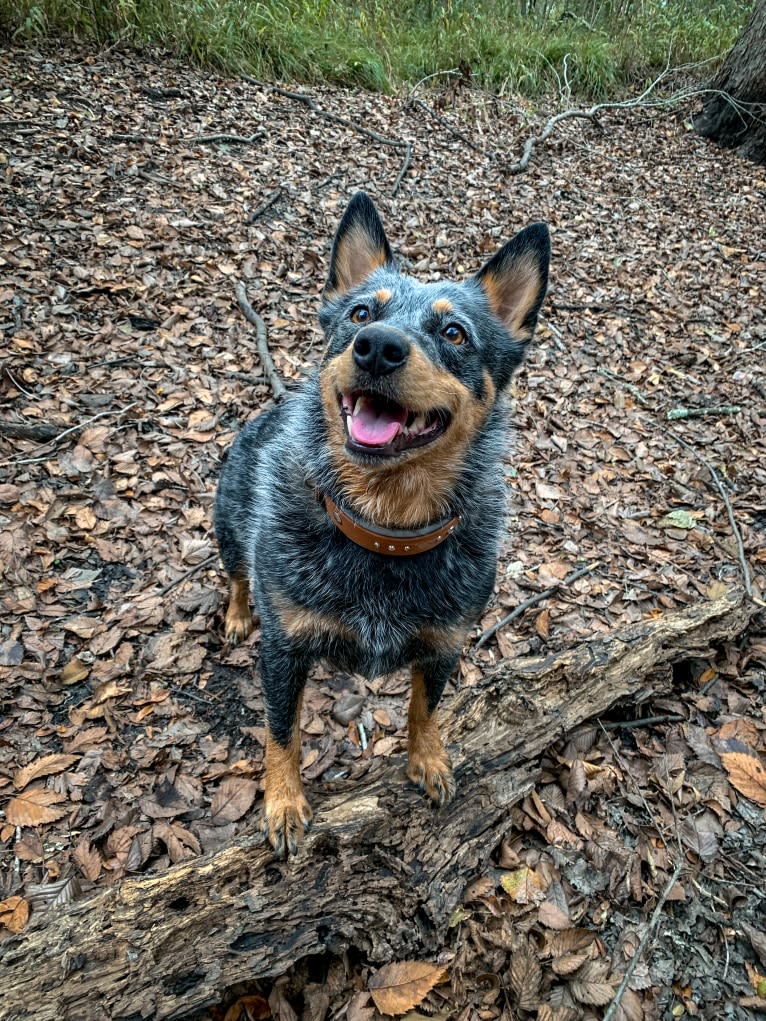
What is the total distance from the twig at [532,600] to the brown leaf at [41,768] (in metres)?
2.32

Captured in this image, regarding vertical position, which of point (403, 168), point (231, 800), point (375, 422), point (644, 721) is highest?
point (375, 422)

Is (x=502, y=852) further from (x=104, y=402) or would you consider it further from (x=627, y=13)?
(x=627, y=13)

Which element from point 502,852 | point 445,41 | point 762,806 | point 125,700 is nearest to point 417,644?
point 502,852

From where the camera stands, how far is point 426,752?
2828mm

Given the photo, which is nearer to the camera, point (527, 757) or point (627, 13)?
point (527, 757)

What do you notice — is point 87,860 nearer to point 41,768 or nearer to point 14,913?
point 14,913

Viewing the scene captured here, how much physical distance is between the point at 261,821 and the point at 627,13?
648 inches

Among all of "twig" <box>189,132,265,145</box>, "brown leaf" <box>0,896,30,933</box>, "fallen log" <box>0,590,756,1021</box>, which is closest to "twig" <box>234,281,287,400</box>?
"twig" <box>189,132,265,145</box>

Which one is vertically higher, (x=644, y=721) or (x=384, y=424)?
(x=384, y=424)

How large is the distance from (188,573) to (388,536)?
2080 millimetres

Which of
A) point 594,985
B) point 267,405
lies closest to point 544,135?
point 267,405

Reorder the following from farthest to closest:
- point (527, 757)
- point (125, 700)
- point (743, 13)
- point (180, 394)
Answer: point (743, 13) → point (180, 394) → point (125, 700) → point (527, 757)

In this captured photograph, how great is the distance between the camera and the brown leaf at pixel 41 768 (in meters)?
2.89

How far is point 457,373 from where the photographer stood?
268cm
